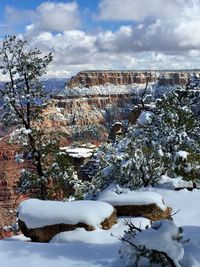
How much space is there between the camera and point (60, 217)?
421 inches

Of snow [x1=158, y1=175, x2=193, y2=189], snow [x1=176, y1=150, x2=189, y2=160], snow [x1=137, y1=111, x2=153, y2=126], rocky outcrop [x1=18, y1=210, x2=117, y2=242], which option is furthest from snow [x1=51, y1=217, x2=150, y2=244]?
snow [x1=137, y1=111, x2=153, y2=126]

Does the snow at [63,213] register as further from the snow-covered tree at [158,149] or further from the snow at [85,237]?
the snow-covered tree at [158,149]

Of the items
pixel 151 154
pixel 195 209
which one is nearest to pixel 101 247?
pixel 195 209

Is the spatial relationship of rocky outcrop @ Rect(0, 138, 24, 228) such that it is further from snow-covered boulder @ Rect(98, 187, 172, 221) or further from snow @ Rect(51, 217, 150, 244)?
snow @ Rect(51, 217, 150, 244)

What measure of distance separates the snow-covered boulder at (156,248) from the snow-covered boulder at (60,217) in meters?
3.42

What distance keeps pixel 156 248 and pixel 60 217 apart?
4.41m

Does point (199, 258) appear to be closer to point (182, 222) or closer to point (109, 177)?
point (182, 222)

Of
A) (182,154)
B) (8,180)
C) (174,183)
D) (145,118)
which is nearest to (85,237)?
A: (174,183)

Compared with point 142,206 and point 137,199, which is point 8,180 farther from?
point 142,206

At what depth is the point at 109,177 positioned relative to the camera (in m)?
19.0

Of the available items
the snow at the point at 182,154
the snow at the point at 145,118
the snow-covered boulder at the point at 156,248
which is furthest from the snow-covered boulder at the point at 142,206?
the snow at the point at 145,118

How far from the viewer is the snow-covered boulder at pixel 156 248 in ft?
21.9

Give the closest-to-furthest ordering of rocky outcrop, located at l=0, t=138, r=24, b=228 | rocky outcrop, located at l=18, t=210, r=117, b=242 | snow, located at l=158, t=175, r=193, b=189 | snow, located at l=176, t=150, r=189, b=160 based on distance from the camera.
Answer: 1. rocky outcrop, located at l=18, t=210, r=117, b=242
2. snow, located at l=158, t=175, r=193, b=189
3. snow, located at l=176, t=150, r=189, b=160
4. rocky outcrop, located at l=0, t=138, r=24, b=228

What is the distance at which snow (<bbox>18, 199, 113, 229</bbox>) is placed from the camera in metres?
10.6
